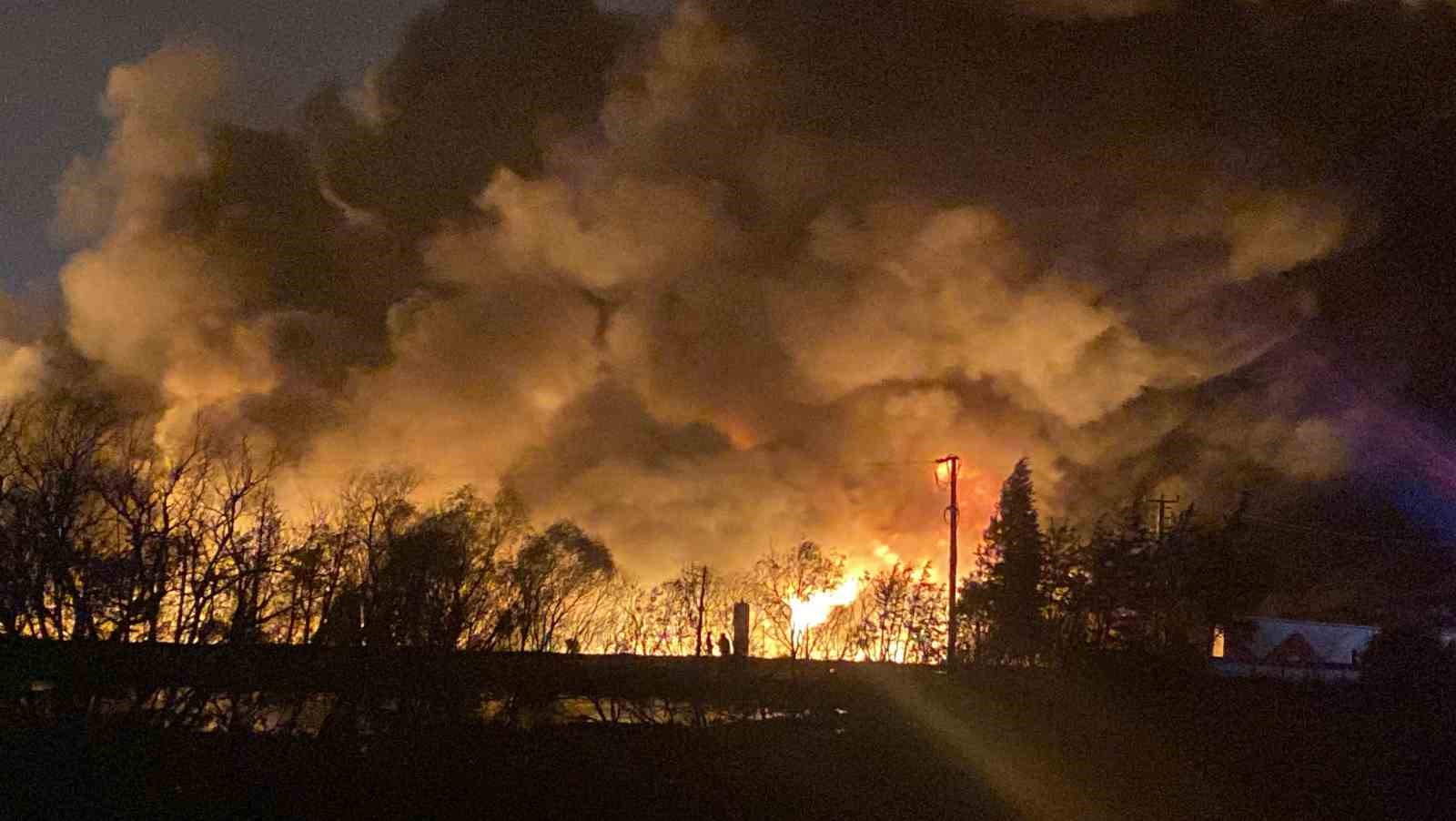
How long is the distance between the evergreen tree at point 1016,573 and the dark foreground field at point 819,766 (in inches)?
427

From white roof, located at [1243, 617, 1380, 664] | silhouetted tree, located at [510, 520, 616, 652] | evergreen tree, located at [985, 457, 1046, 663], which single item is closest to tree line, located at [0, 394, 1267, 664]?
silhouetted tree, located at [510, 520, 616, 652]

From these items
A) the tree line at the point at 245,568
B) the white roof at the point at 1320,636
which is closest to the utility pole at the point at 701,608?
the tree line at the point at 245,568

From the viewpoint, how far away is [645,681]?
20.5 m

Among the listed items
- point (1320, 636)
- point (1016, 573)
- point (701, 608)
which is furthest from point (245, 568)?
point (1320, 636)

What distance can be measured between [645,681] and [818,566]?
19568 millimetres

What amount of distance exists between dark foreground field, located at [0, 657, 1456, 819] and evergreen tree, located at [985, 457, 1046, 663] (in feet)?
35.6

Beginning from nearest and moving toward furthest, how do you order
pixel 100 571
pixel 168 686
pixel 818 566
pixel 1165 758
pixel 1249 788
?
1. pixel 168 686
2. pixel 100 571
3. pixel 1249 788
4. pixel 1165 758
5. pixel 818 566

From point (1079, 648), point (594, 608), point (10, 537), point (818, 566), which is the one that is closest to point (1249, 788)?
point (594, 608)

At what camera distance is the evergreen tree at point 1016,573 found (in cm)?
3969

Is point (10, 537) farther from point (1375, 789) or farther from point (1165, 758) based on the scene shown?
point (1375, 789)

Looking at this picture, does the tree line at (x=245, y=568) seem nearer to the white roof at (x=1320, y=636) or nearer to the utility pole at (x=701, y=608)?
the utility pole at (x=701, y=608)

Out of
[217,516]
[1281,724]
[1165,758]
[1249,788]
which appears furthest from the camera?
[1281,724]

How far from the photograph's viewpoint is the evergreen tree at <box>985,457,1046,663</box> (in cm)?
3969

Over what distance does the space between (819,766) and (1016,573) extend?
26.3 meters
